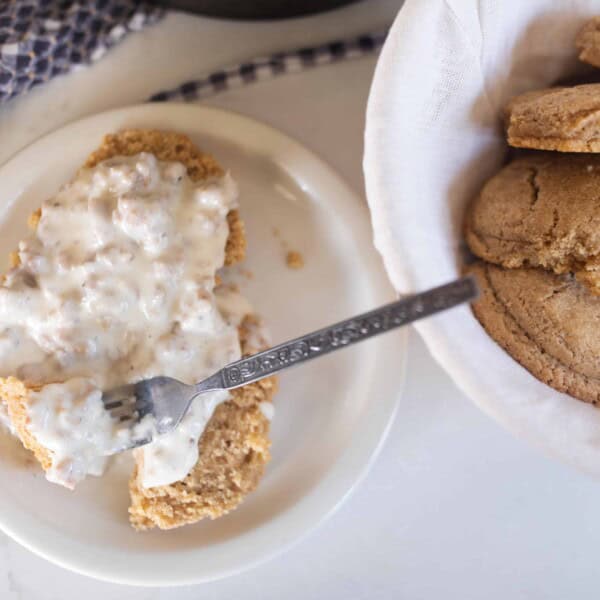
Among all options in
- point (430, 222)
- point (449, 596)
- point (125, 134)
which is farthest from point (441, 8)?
point (449, 596)

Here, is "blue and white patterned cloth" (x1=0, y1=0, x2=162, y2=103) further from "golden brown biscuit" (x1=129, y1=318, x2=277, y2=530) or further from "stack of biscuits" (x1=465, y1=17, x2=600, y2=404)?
"stack of biscuits" (x1=465, y1=17, x2=600, y2=404)

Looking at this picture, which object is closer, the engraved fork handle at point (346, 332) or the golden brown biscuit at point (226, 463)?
the engraved fork handle at point (346, 332)

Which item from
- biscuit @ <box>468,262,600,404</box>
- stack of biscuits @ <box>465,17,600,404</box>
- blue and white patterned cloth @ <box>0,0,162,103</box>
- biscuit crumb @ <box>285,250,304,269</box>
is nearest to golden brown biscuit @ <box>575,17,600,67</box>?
stack of biscuits @ <box>465,17,600,404</box>

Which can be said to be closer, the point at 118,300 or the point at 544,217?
the point at 544,217

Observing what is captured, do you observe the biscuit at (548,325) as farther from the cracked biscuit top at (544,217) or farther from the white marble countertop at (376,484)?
the white marble countertop at (376,484)

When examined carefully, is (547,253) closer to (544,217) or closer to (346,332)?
(544,217)

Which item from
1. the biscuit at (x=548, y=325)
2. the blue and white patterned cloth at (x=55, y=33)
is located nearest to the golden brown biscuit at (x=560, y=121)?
the biscuit at (x=548, y=325)

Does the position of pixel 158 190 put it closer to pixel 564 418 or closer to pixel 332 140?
pixel 332 140

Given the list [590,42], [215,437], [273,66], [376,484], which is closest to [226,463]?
[215,437]
